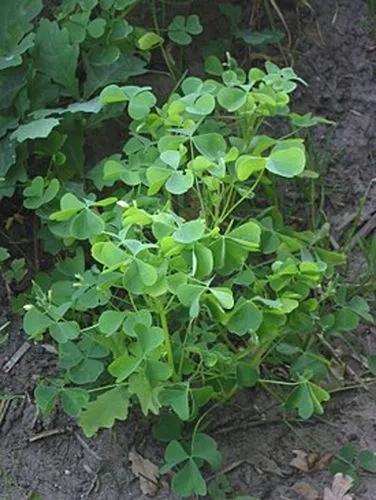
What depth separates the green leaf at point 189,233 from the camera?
1.94 metres

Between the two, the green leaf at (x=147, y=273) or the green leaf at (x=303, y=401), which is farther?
the green leaf at (x=303, y=401)

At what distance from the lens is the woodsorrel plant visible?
2012mm

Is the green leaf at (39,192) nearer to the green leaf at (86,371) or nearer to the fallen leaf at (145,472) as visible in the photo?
the green leaf at (86,371)

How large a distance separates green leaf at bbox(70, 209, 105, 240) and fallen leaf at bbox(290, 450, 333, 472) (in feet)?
2.31

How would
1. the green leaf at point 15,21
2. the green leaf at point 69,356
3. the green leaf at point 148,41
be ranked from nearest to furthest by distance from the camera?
the green leaf at point 69,356 → the green leaf at point 15,21 → the green leaf at point 148,41

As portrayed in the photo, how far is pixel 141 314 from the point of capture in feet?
6.77

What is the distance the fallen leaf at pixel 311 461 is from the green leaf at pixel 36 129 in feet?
2.93

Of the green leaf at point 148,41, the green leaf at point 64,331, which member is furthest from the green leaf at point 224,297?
the green leaf at point 148,41

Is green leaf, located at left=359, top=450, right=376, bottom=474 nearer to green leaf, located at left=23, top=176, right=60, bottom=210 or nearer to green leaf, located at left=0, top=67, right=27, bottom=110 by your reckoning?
green leaf, located at left=23, top=176, right=60, bottom=210

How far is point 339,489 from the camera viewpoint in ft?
7.60

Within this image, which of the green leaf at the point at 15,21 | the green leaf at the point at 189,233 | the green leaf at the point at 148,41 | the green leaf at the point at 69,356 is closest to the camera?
the green leaf at the point at 189,233

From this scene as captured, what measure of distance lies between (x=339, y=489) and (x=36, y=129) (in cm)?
101

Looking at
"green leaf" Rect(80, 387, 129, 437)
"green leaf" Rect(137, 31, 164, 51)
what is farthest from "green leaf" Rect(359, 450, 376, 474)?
"green leaf" Rect(137, 31, 164, 51)

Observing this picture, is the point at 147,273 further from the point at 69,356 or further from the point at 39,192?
the point at 39,192
